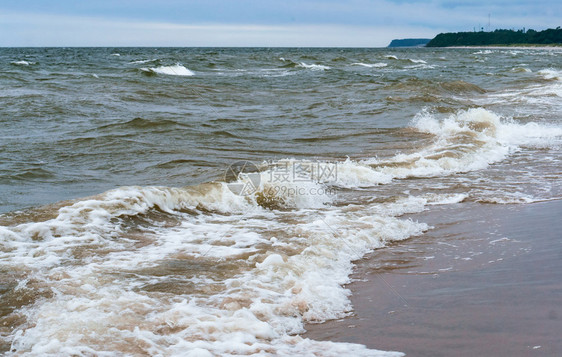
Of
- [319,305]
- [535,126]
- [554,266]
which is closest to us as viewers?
[319,305]

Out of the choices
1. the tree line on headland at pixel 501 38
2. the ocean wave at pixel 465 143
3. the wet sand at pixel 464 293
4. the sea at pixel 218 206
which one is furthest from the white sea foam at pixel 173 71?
the tree line on headland at pixel 501 38

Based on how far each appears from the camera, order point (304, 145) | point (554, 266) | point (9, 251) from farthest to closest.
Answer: point (304, 145) → point (9, 251) → point (554, 266)

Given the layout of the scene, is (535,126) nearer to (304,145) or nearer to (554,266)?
(304,145)

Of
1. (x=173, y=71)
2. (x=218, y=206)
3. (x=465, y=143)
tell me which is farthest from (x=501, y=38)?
(x=218, y=206)

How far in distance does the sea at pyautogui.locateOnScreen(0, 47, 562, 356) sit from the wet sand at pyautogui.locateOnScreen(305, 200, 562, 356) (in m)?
0.16

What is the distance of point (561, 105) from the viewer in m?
16.7

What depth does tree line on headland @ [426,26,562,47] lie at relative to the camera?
141 metres

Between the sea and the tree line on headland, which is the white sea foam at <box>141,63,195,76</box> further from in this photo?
the tree line on headland

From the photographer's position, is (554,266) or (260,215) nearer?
(554,266)

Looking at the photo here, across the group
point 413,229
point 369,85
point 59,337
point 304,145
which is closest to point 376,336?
point 59,337

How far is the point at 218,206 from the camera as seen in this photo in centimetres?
624

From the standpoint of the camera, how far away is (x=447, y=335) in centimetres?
308

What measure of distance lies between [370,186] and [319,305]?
12.9ft

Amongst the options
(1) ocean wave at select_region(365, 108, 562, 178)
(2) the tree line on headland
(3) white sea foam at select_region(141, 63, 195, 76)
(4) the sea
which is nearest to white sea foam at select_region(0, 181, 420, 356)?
(4) the sea
